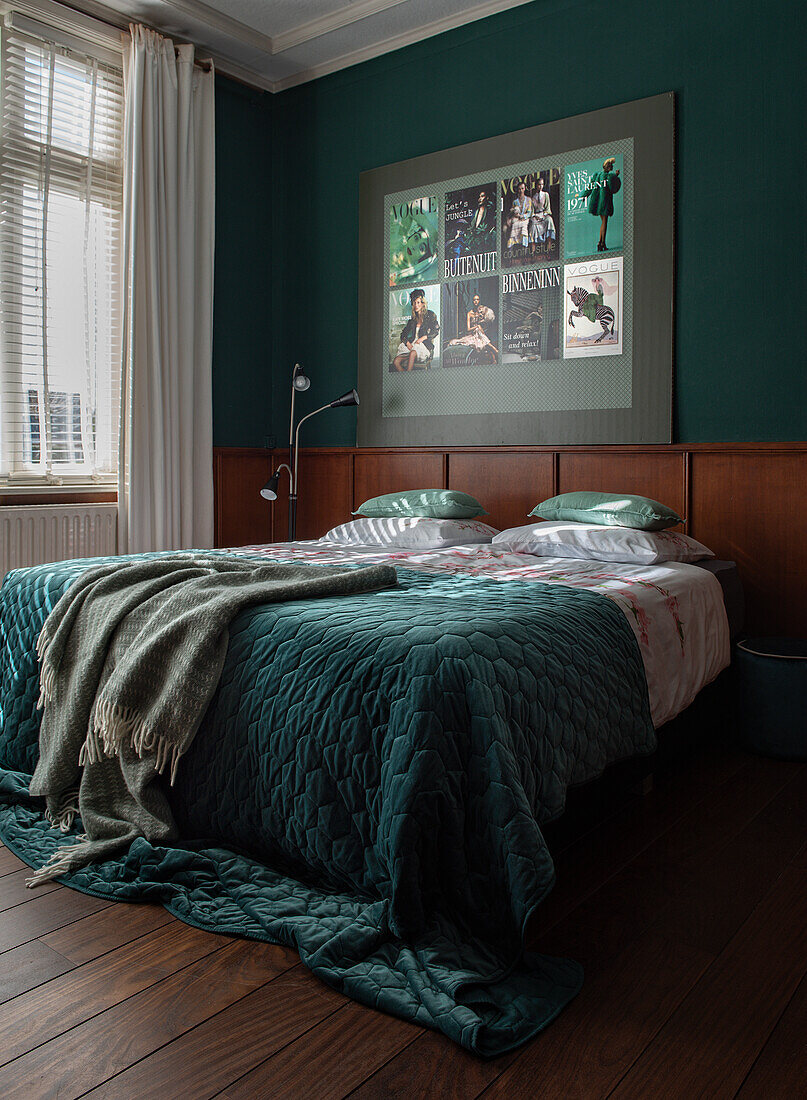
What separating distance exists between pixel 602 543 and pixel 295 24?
2.89 m

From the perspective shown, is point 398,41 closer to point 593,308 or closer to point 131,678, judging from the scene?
point 593,308

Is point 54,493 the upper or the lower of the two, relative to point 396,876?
upper

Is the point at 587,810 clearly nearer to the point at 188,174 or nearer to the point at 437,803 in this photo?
the point at 437,803

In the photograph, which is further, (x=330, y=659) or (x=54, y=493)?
(x=54, y=493)

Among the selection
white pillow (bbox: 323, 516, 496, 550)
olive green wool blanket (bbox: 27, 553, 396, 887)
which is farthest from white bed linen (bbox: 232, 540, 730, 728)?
olive green wool blanket (bbox: 27, 553, 396, 887)

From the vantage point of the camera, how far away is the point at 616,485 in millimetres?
3584

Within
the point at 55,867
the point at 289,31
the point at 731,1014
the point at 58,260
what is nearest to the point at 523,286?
the point at 289,31

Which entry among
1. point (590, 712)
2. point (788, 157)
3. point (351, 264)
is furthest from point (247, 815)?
point (351, 264)

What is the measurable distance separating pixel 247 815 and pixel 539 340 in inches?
100

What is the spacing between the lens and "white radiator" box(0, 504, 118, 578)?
12.0 feet

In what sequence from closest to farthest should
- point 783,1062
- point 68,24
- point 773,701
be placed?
point 783,1062
point 773,701
point 68,24

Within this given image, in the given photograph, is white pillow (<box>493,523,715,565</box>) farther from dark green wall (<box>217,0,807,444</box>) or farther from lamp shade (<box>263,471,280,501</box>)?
lamp shade (<box>263,471,280,501</box>)

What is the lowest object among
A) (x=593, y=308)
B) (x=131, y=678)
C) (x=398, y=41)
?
(x=131, y=678)

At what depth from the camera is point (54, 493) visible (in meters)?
3.83
